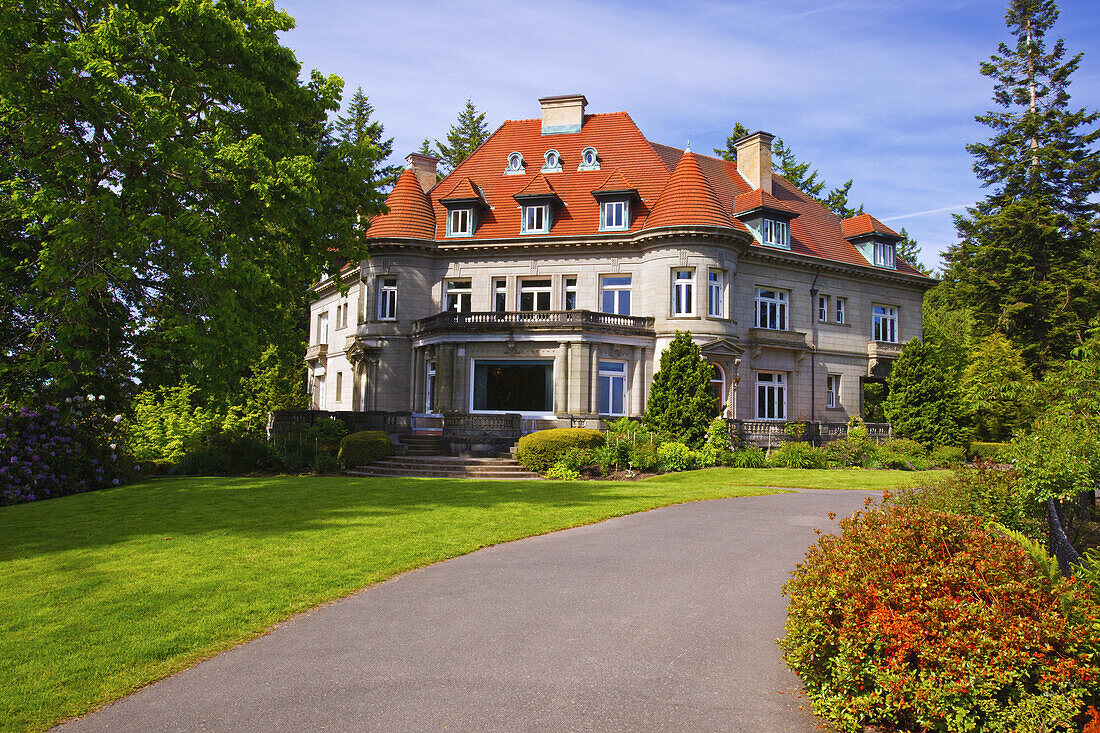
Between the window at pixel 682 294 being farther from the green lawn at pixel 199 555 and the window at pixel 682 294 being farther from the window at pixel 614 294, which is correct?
the green lawn at pixel 199 555

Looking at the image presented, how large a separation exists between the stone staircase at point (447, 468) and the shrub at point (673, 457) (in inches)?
176

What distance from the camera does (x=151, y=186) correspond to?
16.5m

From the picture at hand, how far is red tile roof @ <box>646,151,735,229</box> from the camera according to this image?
31.3m

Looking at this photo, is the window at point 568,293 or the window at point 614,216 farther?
the window at point 568,293

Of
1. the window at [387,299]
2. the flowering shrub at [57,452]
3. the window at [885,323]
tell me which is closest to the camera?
the flowering shrub at [57,452]

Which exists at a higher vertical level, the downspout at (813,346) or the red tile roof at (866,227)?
the red tile roof at (866,227)

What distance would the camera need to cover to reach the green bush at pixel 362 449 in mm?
24516

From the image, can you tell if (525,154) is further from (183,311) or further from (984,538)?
(984,538)

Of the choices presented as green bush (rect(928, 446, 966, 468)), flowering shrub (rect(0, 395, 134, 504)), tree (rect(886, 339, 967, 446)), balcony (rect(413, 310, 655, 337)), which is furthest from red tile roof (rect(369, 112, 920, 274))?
flowering shrub (rect(0, 395, 134, 504))

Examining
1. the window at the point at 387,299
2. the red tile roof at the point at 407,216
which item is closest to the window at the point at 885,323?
the red tile roof at the point at 407,216

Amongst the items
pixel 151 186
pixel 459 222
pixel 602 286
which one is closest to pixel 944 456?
pixel 602 286

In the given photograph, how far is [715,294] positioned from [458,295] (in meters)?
12.4

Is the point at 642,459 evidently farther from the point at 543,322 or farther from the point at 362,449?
the point at 362,449

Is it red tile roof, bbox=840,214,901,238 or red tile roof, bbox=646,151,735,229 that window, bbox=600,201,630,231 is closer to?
red tile roof, bbox=646,151,735,229
